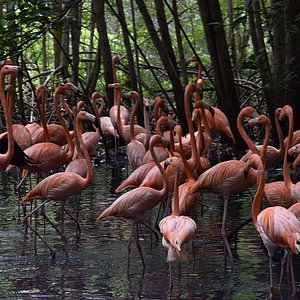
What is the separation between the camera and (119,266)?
278 inches

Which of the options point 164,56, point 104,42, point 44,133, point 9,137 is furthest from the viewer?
point 104,42

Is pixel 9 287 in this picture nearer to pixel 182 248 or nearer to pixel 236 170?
pixel 182 248

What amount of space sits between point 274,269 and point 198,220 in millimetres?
2225

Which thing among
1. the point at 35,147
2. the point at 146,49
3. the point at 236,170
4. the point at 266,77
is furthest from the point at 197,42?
the point at 236,170

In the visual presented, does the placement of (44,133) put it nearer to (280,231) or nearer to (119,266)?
(119,266)

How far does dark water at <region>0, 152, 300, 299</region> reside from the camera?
244 inches

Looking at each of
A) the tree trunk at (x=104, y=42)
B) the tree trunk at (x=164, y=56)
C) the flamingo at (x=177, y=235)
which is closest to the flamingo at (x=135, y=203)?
the flamingo at (x=177, y=235)

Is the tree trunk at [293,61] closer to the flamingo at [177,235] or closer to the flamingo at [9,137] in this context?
the flamingo at [9,137]

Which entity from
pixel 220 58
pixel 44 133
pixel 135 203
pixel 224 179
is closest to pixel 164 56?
pixel 220 58

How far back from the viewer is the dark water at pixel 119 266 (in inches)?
244

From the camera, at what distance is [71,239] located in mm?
8227

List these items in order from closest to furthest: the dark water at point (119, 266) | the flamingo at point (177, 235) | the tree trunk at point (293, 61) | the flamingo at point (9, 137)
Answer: the flamingo at point (177, 235) → the dark water at point (119, 266) → the flamingo at point (9, 137) → the tree trunk at point (293, 61)

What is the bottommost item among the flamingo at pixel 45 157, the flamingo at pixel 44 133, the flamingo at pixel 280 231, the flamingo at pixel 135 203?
the flamingo at pixel 280 231

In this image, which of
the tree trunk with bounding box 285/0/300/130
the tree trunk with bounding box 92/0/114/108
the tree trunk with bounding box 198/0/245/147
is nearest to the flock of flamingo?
the tree trunk with bounding box 285/0/300/130
